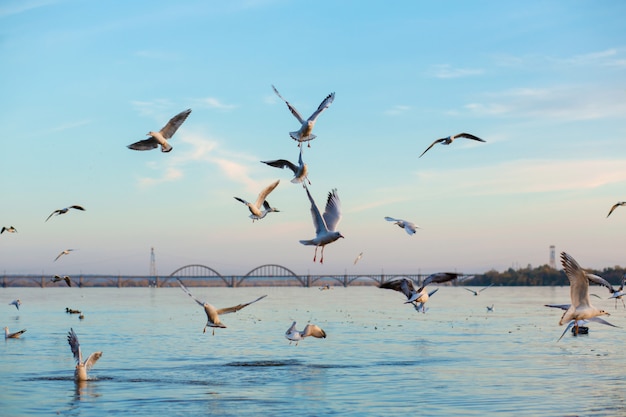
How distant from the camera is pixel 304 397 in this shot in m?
27.8

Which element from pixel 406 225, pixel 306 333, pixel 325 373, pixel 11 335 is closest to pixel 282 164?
pixel 406 225

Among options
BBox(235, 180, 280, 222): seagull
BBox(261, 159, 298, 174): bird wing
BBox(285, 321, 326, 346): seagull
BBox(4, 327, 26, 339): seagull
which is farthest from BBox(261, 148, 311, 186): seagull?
BBox(4, 327, 26, 339): seagull

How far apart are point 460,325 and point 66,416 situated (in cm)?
4036

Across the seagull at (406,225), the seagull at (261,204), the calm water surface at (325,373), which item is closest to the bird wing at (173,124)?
the seagull at (261,204)

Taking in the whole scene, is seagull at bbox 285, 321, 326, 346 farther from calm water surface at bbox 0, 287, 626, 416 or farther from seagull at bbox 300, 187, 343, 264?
seagull at bbox 300, 187, 343, 264

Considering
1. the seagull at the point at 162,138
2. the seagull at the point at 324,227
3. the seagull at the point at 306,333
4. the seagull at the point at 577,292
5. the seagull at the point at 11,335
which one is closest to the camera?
the seagull at the point at 577,292

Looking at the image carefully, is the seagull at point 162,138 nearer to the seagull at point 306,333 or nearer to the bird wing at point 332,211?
the bird wing at point 332,211

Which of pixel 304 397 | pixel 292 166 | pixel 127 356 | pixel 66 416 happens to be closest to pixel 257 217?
pixel 292 166

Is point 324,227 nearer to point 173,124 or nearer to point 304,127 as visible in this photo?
point 304,127

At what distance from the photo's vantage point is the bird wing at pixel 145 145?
27.4 metres

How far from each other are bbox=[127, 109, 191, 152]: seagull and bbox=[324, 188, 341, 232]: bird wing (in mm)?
5202

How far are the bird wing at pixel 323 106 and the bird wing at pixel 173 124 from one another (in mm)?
4478

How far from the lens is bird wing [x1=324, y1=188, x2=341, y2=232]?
83.7 ft

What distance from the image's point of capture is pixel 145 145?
27578 millimetres
